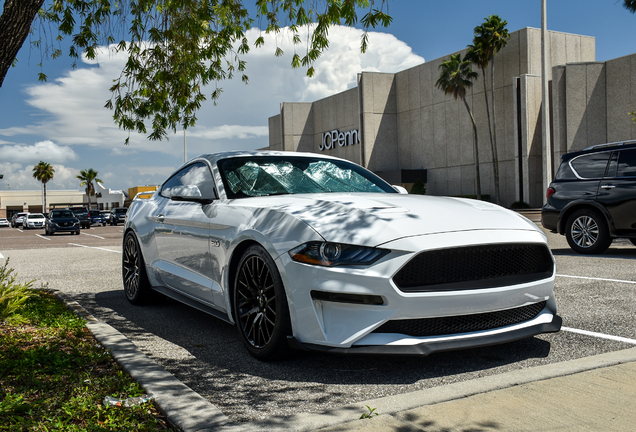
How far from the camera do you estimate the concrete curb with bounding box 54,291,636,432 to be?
2.78 meters

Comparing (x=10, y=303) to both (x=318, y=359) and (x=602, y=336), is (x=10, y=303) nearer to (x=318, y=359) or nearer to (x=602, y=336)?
(x=318, y=359)

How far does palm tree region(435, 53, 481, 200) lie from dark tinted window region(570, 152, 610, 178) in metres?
27.2

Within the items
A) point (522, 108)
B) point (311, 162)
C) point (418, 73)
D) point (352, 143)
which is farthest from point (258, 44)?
point (352, 143)

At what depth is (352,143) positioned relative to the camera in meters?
48.0

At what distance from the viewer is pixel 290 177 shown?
193 inches

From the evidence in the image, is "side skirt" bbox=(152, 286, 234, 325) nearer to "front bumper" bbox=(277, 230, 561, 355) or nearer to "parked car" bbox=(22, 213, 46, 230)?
"front bumper" bbox=(277, 230, 561, 355)

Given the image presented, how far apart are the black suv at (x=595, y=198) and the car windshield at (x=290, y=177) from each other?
6.07 metres

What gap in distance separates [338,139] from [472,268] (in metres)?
47.1

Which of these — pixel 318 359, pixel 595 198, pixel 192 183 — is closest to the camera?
pixel 318 359

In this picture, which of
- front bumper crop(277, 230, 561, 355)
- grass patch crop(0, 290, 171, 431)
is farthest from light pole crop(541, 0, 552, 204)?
grass patch crop(0, 290, 171, 431)

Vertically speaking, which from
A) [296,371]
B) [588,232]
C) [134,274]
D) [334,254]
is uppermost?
[334,254]

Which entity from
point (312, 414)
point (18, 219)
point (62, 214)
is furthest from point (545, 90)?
point (18, 219)

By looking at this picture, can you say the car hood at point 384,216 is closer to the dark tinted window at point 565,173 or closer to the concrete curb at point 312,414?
the concrete curb at point 312,414

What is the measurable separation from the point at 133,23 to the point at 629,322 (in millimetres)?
6949
